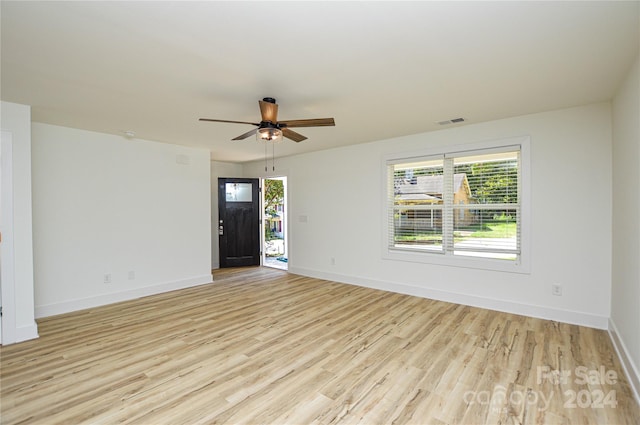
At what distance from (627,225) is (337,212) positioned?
12.8ft

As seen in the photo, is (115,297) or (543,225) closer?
(543,225)

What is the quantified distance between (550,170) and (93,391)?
16.6ft

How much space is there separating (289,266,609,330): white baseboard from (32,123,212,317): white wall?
2.83 metres

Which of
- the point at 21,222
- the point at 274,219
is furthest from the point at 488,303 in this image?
the point at 274,219

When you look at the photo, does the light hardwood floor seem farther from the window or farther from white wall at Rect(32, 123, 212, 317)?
the window

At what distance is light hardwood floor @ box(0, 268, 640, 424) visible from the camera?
6.61 ft

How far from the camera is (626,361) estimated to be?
2463 millimetres

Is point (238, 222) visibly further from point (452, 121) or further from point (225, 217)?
point (452, 121)

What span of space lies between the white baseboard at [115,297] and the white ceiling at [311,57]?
2420 millimetres

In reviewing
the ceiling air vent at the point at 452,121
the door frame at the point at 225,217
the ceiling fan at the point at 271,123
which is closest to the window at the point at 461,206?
the ceiling air vent at the point at 452,121

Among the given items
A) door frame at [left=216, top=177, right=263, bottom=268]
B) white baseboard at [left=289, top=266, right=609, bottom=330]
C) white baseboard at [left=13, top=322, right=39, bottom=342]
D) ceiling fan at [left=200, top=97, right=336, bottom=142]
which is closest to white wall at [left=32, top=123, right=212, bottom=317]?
white baseboard at [left=13, top=322, right=39, bottom=342]

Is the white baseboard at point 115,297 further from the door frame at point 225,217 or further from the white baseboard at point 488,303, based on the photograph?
the white baseboard at point 488,303

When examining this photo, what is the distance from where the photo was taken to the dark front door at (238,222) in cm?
700

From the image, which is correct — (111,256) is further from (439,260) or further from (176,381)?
(439,260)
